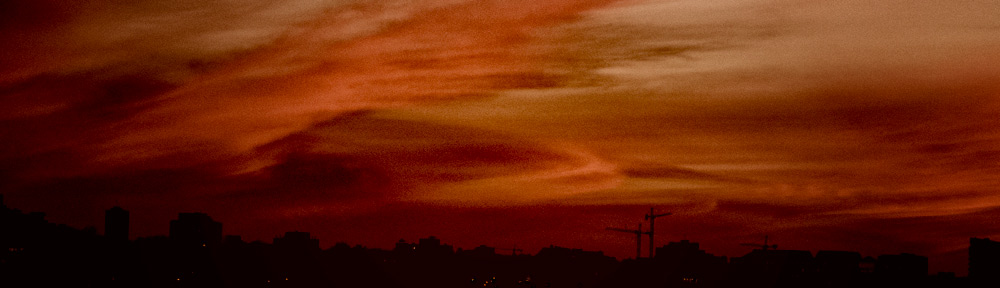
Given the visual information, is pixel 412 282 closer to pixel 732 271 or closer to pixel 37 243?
pixel 732 271

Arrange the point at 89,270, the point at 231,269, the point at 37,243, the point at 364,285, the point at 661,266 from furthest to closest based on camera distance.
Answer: the point at 661,266, the point at 364,285, the point at 231,269, the point at 89,270, the point at 37,243

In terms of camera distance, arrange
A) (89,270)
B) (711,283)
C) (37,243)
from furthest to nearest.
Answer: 1. (711,283)
2. (89,270)
3. (37,243)

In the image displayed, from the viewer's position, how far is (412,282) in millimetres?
180000

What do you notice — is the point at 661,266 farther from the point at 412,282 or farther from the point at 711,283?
the point at 412,282

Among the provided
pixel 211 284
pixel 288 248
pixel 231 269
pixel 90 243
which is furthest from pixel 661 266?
pixel 90 243

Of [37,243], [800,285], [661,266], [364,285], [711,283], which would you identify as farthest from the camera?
[661,266]

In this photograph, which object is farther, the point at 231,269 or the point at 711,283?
the point at 711,283

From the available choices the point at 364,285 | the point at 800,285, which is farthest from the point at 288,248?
the point at 800,285

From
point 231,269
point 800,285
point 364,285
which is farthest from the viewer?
point 364,285

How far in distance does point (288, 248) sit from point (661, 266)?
55879mm

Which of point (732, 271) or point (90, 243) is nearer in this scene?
point (90, 243)

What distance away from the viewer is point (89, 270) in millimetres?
75562

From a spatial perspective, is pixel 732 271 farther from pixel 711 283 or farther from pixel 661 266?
pixel 661 266

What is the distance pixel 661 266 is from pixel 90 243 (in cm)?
12214
